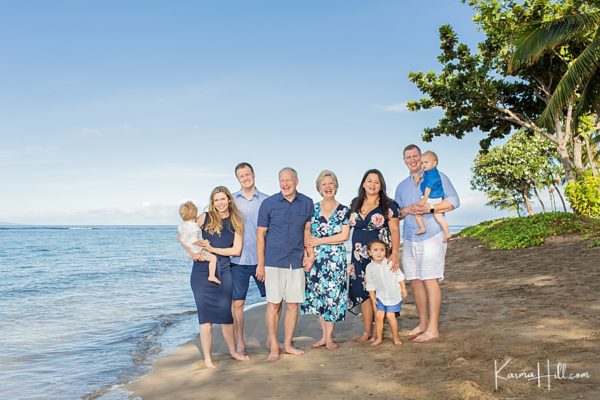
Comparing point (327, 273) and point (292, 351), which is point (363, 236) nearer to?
point (327, 273)

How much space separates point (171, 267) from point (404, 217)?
69.0ft

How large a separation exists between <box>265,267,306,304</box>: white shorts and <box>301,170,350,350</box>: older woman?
0.17m

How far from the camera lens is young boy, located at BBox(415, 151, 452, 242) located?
570 centimetres

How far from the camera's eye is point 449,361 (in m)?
4.92

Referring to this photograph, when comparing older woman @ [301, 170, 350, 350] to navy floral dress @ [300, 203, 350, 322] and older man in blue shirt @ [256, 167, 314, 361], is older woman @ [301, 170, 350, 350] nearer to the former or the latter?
navy floral dress @ [300, 203, 350, 322]

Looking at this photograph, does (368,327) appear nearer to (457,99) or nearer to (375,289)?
(375,289)

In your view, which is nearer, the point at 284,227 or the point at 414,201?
the point at 284,227

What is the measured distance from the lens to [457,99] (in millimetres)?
19672

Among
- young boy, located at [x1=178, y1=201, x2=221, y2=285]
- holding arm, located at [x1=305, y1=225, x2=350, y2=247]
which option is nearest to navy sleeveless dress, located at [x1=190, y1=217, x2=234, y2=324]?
young boy, located at [x1=178, y1=201, x2=221, y2=285]

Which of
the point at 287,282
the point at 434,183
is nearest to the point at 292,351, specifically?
the point at 287,282

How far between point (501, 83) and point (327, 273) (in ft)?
55.6

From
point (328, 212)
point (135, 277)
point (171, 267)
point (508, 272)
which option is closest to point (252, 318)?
point (328, 212)

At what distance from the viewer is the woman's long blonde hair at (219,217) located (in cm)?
574

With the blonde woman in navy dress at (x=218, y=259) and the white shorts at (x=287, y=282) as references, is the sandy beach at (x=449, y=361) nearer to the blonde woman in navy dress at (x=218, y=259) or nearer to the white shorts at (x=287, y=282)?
the blonde woman in navy dress at (x=218, y=259)
